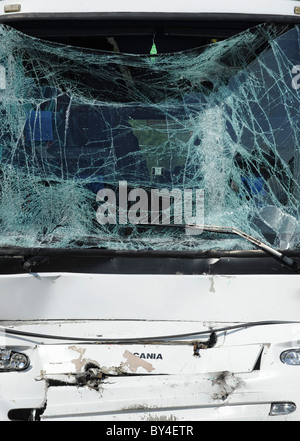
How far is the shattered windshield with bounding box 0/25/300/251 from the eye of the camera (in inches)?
131

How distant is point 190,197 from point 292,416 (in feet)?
3.81

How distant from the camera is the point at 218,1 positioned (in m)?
3.27

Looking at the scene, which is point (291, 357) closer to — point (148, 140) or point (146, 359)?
point (146, 359)

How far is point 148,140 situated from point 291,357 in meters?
1.29

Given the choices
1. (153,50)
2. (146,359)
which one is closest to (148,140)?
(153,50)

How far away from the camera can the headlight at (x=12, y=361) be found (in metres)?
3.04

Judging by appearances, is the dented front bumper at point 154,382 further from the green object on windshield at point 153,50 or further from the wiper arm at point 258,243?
the green object on windshield at point 153,50

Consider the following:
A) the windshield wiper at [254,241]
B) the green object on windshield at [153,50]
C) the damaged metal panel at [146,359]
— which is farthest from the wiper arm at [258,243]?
the green object on windshield at [153,50]

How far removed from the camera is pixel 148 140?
339 cm

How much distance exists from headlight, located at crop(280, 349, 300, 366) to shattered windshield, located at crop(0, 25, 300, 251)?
1.94ft

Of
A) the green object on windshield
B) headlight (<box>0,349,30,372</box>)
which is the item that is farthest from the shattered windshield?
headlight (<box>0,349,30,372</box>)

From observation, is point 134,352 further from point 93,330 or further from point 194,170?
point 194,170

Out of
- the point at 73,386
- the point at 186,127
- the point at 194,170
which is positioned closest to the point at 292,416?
the point at 73,386

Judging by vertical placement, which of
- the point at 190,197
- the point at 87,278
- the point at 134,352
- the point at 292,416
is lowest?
Answer: the point at 292,416
